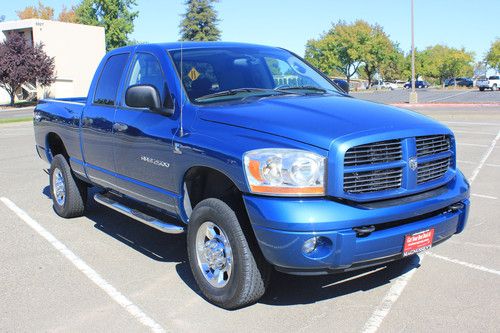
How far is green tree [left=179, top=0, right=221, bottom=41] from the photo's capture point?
78312mm

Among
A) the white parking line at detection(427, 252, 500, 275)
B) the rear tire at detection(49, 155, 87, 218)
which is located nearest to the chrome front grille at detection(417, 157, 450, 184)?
the white parking line at detection(427, 252, 500, 275)

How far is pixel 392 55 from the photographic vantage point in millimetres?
89188

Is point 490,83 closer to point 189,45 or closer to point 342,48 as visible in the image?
point 342,48

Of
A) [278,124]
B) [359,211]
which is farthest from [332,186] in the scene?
[278,124]

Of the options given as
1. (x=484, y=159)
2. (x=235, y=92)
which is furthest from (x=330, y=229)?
(x=484, y=159)

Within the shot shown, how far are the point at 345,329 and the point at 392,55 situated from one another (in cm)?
9025

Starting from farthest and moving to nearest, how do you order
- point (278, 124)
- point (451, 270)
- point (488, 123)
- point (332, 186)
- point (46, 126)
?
1. point (488, 123)
2. point (46, 126)
3. point (451, 270)
4. point (278, 124)
5. point (332, 186)

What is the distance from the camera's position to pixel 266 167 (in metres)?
3.61

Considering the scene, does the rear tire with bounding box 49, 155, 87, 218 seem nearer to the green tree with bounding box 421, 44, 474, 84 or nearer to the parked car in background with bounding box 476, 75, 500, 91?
the parked car in background with bounding box 476, 75, 500, 91

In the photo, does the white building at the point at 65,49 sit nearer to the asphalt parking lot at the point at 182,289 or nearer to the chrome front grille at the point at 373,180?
the asphalt parking lot at the point at 182,289

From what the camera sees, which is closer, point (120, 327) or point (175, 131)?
point (120, 327)

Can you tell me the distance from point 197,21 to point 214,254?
7803 cm

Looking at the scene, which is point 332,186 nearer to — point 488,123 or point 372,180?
point 372,180

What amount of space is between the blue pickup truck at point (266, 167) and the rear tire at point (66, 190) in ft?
4.45
